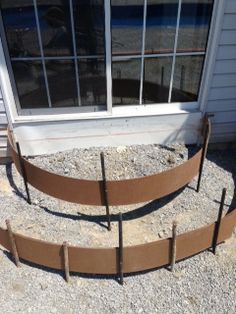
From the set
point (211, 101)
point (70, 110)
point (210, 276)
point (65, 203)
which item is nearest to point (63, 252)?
point (65, 203)

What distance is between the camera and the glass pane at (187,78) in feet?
16.0

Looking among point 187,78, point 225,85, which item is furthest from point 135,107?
point 225,85

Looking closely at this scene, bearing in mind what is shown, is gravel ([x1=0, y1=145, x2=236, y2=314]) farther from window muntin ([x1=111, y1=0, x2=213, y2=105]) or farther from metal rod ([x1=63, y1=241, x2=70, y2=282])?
window muntin ([x1=111, y1=0, x2=213, y2=105])

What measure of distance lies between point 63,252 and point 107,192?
33.5 inches

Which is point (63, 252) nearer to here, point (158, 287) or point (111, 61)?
point (158, 287)

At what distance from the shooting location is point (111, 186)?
4.01 m

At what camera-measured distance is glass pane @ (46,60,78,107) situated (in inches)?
184

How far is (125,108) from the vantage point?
512 centimetres

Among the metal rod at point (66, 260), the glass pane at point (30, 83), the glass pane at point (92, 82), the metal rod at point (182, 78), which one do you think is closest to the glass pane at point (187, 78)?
the metal rod at point (182, 78)

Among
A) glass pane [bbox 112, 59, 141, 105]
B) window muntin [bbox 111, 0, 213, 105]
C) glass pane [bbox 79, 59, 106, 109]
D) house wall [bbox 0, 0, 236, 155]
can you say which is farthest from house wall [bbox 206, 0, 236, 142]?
glass pane [bbox 79, 59, 106, 109]

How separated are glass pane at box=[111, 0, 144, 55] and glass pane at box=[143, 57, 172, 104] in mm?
308

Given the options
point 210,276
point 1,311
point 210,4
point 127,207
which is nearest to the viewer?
point 1,311

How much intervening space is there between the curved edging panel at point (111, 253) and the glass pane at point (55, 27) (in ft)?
7.65

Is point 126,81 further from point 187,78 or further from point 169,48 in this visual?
point 187,78
